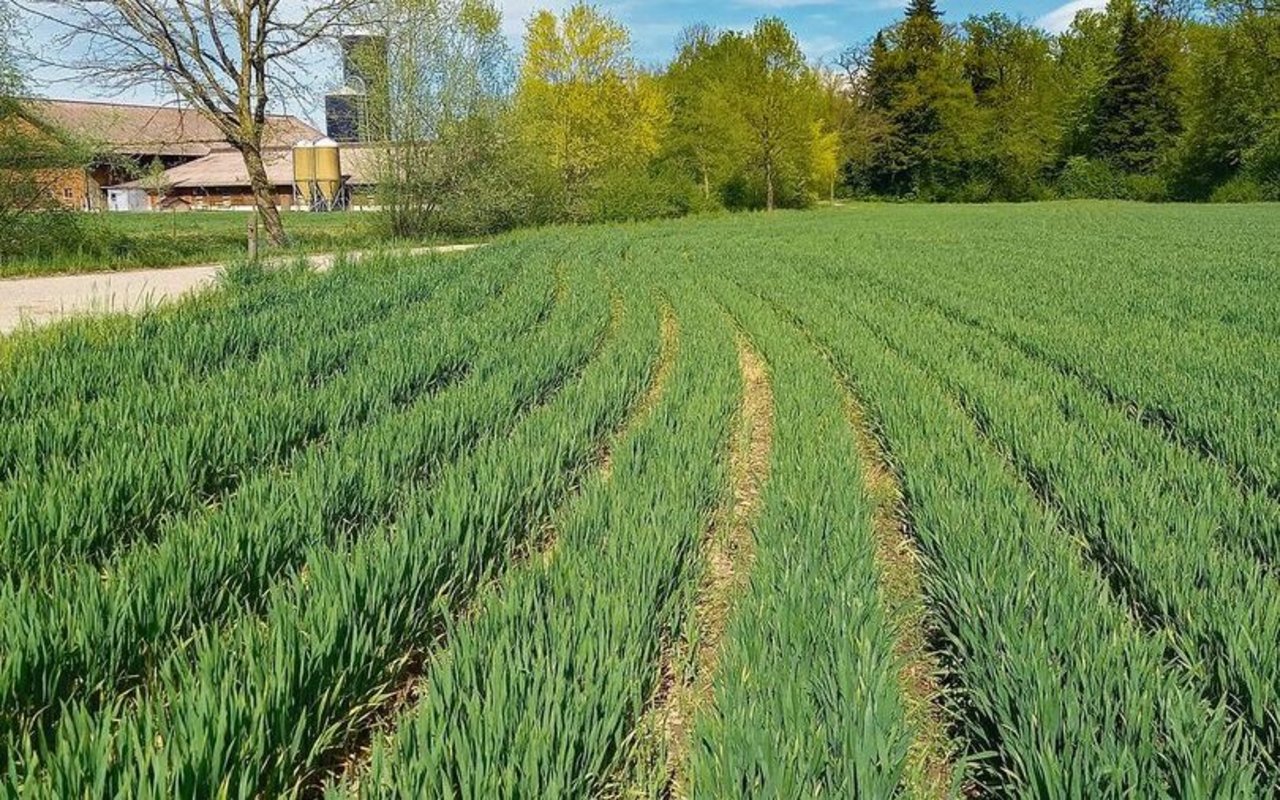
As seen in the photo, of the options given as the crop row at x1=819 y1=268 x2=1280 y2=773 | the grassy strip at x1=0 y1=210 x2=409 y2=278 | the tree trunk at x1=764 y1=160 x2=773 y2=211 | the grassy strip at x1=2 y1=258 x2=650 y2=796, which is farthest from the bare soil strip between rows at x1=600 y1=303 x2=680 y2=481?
the tree trunk at x1=764 y1=160 x2=773 y2=211

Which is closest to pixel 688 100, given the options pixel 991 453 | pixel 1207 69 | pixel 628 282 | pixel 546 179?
pixel 546 179

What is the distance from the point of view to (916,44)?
62.2 m

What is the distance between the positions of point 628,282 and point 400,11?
15.2 m

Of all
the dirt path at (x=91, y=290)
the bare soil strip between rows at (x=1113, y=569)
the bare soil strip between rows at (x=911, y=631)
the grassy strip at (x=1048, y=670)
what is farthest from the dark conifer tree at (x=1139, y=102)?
the grassy strip at (x=1048, y=670)

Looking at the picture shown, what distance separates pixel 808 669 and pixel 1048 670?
2.05 ft

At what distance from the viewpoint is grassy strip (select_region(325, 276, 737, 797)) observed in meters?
1.80

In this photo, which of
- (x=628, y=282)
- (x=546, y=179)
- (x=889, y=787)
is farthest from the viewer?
(x=546, y=179)

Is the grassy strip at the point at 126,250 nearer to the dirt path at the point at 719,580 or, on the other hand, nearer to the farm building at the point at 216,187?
the dirt path at the point at 719,580

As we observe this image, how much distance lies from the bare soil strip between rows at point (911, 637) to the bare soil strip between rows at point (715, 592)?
23.1 inches

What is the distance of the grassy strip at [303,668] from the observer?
1.68 meters

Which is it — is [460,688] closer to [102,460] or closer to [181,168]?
[102,460]

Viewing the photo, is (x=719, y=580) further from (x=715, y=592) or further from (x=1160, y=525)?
(x=1160, y=525)

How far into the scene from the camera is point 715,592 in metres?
3.49

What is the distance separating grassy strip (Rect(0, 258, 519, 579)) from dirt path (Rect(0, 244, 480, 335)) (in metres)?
2.54
